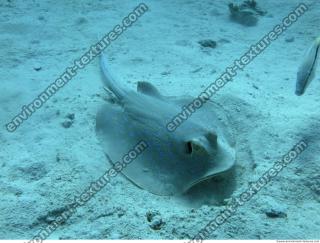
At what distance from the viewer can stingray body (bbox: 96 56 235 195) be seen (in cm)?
279

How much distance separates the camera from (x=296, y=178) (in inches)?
121

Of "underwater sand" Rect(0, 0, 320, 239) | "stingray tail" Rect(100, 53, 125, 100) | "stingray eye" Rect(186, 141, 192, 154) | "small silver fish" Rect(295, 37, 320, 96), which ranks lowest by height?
"underwater sand" Rect(0, 0, 320, 239)

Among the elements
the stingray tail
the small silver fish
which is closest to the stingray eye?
the small silver fish

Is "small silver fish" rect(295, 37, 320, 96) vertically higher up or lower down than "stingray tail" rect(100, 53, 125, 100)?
higher up

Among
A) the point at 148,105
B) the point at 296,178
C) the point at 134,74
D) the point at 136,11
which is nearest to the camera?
the point at 296,178

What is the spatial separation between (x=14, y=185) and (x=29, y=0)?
16.6 ft

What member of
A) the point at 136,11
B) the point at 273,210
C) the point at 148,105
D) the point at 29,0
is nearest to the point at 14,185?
the point at 148,105

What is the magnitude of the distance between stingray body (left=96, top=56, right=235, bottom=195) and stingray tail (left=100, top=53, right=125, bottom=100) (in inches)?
0.5

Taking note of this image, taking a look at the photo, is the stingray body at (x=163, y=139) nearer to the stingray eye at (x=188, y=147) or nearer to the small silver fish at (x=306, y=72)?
the stingray eye at (x=188, y=147)

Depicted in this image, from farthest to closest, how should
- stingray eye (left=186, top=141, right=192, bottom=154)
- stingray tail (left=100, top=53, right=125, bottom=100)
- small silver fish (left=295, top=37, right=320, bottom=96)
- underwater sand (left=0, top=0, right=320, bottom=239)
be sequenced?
stingray tail (left=100, top=53, right=125, bottom=100)
small silver fish (left=295, top=37, right=320, bottom=96)
stingray eye (left=186, top=141, right=192, bottom=154)
underwater sand (left=0, top=0, right=320, bottom=239)

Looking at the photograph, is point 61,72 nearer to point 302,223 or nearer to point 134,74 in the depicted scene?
point 134,74

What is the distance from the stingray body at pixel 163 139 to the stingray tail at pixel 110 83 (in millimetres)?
12

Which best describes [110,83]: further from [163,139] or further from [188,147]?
[188,147]

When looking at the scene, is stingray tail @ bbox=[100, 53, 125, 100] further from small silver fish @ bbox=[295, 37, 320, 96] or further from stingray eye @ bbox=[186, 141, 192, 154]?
small silver fish @ bbox=[295, 37, 320, 96]
